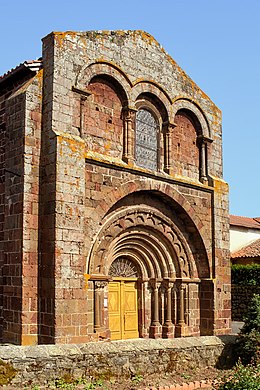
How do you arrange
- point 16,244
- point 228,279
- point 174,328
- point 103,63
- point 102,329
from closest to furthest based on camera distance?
point 16,244 < point 102,329 < point 103,63 < point 174,328 < point 228,279

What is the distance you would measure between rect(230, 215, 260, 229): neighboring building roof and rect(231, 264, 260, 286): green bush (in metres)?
5.16

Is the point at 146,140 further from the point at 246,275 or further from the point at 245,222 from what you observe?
the point at 245,222

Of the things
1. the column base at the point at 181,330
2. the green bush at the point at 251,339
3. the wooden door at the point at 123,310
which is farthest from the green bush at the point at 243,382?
the column base at the point at 181,330

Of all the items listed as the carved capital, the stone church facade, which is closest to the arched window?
the stone church facade

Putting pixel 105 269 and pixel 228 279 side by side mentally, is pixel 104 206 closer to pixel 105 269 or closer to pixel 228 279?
pixel 105 269

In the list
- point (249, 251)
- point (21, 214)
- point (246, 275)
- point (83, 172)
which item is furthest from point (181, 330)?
point (249, 251)

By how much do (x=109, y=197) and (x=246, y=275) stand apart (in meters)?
12.6

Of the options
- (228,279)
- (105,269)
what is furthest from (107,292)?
(228,279)

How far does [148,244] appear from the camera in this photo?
13.6 meters

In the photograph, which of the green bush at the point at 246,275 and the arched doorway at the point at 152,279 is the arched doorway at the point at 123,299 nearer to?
the arched doorway at the point at 152,279

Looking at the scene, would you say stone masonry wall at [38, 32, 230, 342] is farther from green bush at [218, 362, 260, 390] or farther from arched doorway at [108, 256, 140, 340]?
green bush at [218, 362, 260, 390]

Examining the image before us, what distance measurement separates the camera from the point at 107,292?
39.5 ft

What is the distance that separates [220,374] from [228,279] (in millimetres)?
4424

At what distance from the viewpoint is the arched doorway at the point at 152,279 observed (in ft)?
42.1
